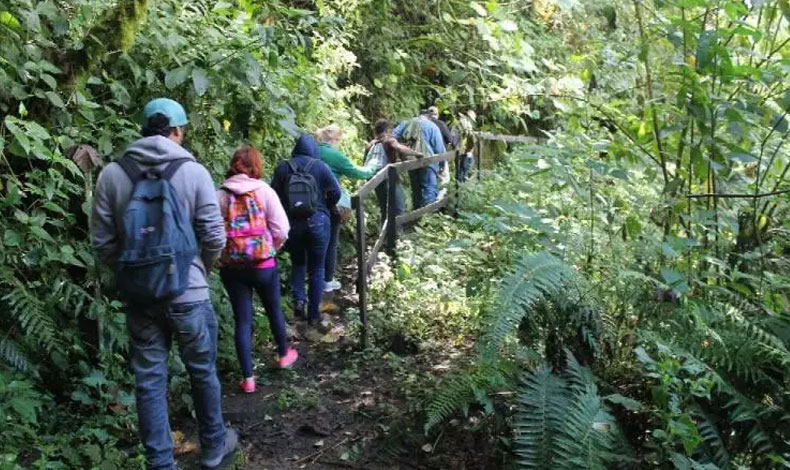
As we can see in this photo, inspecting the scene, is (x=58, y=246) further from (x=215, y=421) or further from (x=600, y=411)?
(x=600, y=411)

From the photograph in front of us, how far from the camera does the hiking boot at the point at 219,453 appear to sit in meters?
4.10

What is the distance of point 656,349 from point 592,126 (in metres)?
2.01

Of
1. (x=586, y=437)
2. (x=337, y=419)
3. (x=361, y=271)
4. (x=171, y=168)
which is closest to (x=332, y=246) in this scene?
(x=361, y=271)

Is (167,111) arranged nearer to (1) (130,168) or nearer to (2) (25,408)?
(1) (130,168)

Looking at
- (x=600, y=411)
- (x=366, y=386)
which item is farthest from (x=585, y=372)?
(x=366, y=386)

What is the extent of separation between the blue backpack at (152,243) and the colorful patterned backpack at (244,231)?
1346mm

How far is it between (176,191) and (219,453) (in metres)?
1.60

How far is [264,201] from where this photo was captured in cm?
518

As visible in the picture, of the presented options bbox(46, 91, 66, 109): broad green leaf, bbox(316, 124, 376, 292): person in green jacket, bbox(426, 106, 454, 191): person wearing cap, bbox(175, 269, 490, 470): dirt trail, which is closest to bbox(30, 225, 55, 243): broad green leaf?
bbox(46, 91, 66, 109): broad green leaf

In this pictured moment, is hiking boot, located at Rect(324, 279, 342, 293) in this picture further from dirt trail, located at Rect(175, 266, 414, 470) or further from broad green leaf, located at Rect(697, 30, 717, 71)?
broad green leaf, located at Rect(697, 30, 717, 71)

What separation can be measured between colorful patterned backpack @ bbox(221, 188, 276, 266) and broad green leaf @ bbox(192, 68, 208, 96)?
0.74m

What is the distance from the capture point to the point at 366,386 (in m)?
5.41

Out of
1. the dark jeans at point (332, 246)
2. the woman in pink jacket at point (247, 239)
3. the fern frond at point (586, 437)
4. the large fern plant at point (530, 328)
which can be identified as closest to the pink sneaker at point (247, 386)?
the woman in pink jacket at point (247, 239)

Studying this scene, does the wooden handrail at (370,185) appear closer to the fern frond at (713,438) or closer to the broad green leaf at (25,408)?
the broad green leaf at (25,408)
